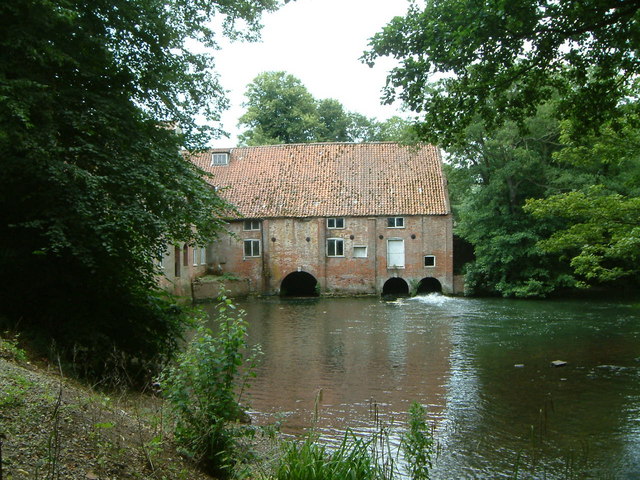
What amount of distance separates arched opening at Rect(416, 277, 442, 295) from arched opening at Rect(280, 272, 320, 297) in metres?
6.61

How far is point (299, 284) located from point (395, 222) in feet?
26.3

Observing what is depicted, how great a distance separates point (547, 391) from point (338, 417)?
15.0ft

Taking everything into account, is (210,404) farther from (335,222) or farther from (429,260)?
(429,260)

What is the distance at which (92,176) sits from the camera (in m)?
8.38

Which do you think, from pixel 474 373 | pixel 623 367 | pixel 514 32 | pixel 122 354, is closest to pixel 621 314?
pixel 623 367

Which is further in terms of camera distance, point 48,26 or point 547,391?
point 547,391

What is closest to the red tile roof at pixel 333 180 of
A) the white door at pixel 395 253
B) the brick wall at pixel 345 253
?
the brick wall at pixel 345 253

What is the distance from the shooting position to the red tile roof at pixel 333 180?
116ft

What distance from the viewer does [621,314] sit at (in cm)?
2405

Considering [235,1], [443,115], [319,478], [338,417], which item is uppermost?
[235,1]

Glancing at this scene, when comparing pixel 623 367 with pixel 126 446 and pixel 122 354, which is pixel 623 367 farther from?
pixel 126 446

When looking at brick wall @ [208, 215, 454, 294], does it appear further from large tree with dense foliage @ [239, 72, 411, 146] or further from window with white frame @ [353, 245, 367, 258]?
large tree with dense foliage @ [239, 72, 411, 146]

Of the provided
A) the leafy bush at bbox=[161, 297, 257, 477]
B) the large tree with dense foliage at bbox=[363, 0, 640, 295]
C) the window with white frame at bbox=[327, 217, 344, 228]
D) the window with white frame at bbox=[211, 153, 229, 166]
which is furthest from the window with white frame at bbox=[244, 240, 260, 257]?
the leafy bush at bbox=[161, 297, 257, 477]

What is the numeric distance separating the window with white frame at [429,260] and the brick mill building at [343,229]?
0.06 m
